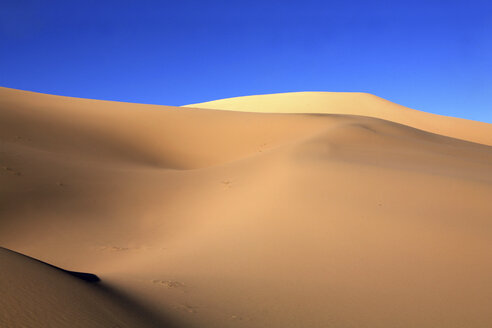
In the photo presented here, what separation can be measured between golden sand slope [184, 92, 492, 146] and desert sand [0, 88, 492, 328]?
2245cm

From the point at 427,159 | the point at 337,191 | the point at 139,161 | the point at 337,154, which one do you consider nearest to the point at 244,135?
the point at 139,161

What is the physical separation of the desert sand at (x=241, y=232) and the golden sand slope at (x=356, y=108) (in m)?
22.4

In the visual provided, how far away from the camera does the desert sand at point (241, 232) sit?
301 cm

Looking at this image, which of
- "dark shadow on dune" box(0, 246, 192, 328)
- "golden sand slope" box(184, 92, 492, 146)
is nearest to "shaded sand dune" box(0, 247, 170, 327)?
"dark shadow on dune" box(0, 246, 192, 328)

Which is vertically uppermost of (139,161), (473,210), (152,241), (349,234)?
(139,161)

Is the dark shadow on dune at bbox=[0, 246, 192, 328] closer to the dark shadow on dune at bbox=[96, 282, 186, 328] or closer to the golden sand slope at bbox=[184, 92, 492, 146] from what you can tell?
the dark shadow on dune at bbox=[96, 282, 186, 328]

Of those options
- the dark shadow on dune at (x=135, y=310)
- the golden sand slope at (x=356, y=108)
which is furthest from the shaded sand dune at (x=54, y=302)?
the golden sand slope at (x=356, y=108)

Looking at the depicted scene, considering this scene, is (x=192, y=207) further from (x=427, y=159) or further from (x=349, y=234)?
(x=427, y=159)

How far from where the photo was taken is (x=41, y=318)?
6.54 ft

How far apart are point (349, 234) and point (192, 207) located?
121 inches

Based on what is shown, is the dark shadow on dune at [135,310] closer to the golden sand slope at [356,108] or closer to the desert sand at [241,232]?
the desert sand at [241,232]

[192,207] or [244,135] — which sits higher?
[244,135]

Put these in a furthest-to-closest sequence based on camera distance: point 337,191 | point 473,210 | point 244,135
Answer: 1. point 244,135
2. point 337,191
3. point 473,210

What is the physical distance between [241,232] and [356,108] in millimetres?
37189
